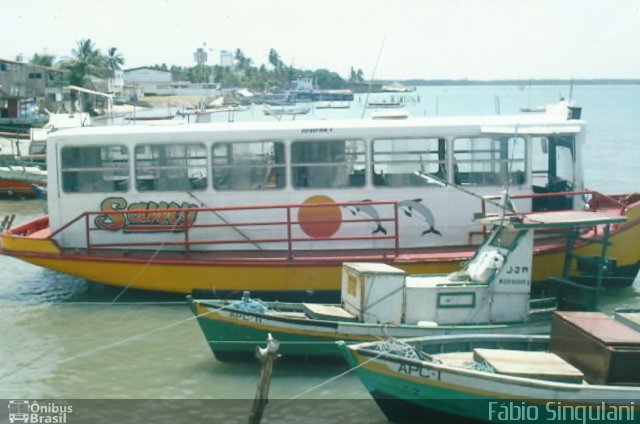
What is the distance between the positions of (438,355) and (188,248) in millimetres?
5723

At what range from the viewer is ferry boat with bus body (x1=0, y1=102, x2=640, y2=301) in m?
14.7

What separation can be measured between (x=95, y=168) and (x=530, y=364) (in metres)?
8.64

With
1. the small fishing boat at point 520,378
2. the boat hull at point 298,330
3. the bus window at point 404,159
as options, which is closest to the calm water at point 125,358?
the boat hull at point 298,330

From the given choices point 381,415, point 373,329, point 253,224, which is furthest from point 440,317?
Result: point 253,224

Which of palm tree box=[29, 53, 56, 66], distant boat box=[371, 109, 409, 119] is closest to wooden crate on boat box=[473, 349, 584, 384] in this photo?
distant boat box=[371, 109, 409, 119]

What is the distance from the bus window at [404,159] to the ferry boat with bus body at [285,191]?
0.06 feet

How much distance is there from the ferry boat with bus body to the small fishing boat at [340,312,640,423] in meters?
4.57

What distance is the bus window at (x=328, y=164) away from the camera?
48.9 ft

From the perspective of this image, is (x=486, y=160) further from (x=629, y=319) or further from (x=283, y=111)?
(x=283, y=111)

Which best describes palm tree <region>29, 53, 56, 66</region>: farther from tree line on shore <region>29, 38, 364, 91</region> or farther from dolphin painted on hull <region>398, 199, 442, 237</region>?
dolphin painted on hull <region>398, 199, 442, 237</region>

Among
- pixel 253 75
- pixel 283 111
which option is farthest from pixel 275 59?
pixel 283 111

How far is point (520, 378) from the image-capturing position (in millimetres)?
9227

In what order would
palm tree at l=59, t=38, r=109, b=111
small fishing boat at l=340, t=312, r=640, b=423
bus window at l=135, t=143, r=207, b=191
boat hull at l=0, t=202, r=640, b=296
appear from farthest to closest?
1. palm tree at l=59, t=38, r=109, b=111
2. bus window at l=135, t=143, r=207, b=191
3. boat hull at l=0, t=202, r=640, b=296
4. small fishing boat at l=340, t=312, r=640, b=423

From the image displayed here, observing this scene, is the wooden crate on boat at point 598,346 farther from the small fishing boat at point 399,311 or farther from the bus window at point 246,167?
the bus window at point 246,167
